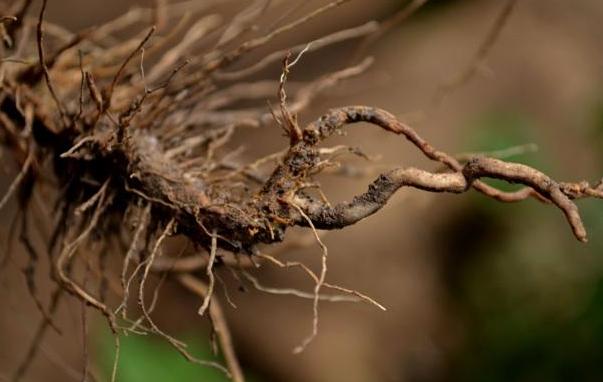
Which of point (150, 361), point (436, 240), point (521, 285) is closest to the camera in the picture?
point (150, 361)

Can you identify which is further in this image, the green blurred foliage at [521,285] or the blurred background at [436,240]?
the blurred background at [436,240]

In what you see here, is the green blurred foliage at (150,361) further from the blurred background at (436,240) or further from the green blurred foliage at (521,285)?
the green blurred foliage at (521,285)

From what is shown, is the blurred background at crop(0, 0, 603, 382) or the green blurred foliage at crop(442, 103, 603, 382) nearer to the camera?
the green blurred foliage at crop(442, 103, 603, 382)

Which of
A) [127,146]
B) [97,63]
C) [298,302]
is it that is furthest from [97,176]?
[298,302]

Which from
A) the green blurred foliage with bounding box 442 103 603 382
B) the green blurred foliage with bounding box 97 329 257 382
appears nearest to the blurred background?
the green blurred foliage with bounding box 442 103 603 382

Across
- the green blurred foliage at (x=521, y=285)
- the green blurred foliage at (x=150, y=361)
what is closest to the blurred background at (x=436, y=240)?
the green blurred foliage at (x=521, y=285)

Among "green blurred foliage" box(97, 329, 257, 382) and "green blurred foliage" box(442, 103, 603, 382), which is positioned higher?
"green blurred foliage" box(97, 329, 257, 382)

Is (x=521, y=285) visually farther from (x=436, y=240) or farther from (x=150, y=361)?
(x=150, y=361)

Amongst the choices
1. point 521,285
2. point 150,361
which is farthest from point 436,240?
point 150,361

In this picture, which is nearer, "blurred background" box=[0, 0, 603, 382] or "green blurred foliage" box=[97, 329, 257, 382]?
"green blurred foliage" box=[97, 329, 257, 382]

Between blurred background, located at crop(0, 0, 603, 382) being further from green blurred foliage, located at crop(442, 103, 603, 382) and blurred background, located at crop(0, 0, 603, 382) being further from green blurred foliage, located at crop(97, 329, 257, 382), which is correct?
green blurred foliage, located at crop(97, 329, 257, 382)
